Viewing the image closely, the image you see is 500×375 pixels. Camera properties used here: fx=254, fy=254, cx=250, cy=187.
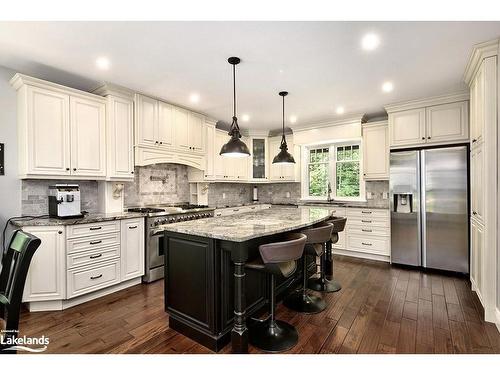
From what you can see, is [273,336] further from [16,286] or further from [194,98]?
[194,98]

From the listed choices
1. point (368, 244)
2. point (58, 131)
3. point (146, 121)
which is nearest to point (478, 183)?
point (368, 244)

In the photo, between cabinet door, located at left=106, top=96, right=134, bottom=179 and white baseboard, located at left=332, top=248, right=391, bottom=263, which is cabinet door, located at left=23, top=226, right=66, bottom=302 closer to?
cabinet door, located at left=106, top=96, right=134, bottom=179

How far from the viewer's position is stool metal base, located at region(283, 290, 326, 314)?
102 inches

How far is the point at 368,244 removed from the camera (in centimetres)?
441

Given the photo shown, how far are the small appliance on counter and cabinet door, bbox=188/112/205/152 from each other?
74.6 inches

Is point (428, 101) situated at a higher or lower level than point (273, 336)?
higher

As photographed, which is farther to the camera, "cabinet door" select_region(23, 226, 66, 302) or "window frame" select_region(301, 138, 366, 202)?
"window frame" select_region(301, 138, 366, 202)

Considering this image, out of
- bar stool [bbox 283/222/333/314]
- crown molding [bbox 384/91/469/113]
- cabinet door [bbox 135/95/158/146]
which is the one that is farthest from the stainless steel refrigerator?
cabinet door [bbox 135/95/158/146]

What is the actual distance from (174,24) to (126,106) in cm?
177

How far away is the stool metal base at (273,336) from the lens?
1.96 meters

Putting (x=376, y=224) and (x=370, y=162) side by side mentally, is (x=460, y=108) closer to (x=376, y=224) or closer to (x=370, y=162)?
(x=370, y=162)

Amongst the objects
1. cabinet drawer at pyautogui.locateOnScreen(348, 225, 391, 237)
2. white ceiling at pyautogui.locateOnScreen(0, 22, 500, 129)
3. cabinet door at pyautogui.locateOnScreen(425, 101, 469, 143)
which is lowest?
cabinet drawer at pyautogui.locateOnScreen(348, 225, 391, 237)

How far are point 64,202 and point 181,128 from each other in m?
1.97
